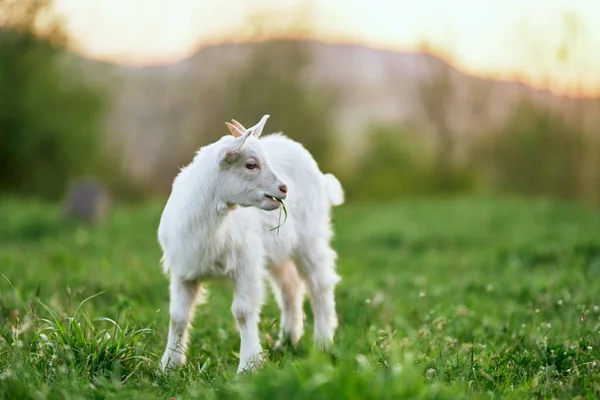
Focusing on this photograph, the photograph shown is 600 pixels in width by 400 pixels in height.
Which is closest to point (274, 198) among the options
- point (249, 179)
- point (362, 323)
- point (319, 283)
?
point (249, 179)

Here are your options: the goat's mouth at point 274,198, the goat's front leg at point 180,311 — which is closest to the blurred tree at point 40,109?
the goat's front leg at point 180,311

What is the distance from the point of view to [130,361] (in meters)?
4.14

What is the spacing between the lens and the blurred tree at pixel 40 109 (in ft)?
65.5

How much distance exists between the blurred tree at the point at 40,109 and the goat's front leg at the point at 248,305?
52.9 feet

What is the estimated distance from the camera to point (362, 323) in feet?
19.0

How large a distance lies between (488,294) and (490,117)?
1782cm

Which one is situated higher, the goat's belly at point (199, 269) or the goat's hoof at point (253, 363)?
the goat's belly at point (199, 269)

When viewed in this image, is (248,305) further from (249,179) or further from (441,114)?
(441,114)

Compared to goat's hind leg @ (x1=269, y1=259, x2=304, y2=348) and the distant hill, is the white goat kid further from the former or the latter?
the distant hill

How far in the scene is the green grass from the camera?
345 centimetres

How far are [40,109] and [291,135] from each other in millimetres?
8719

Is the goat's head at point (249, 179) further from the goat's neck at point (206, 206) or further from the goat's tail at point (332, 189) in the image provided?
the goat's tail at point (332, 189)

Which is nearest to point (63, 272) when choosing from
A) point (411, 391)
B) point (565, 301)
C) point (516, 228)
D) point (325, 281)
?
point (325, 281)

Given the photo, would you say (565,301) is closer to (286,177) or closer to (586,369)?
(586,369)
